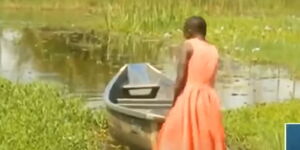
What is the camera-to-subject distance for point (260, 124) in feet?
31.4

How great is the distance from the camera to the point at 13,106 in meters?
8.98

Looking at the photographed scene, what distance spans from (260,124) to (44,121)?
2465 millimetres

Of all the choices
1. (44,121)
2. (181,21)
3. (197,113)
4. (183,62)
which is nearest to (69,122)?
(44,121)

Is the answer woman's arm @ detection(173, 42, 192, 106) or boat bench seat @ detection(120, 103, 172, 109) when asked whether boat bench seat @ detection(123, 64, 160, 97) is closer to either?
boat bench seat @ detection(120, 103, 172, 109)

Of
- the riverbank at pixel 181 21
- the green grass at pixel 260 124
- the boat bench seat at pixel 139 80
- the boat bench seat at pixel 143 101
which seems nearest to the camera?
the green grass at pixel 260 124

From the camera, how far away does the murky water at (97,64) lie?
42.9 ft

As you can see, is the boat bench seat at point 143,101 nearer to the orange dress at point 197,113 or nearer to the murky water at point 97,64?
the murky water at point 97,64

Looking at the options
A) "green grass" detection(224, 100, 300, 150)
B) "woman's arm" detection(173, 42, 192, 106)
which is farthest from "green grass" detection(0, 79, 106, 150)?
"woman's arm" detection(173, 42, 192, 106)

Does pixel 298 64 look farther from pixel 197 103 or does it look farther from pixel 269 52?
pixel 197 103

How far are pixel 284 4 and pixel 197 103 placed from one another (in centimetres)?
1799

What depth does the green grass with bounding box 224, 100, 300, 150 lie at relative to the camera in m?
8.66

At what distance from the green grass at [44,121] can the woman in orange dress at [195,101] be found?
1445mm

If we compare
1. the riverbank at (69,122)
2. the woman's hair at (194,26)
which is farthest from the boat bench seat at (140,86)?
the woman's hair at (194,26)

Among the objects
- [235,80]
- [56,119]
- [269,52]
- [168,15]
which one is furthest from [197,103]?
[168,15]
